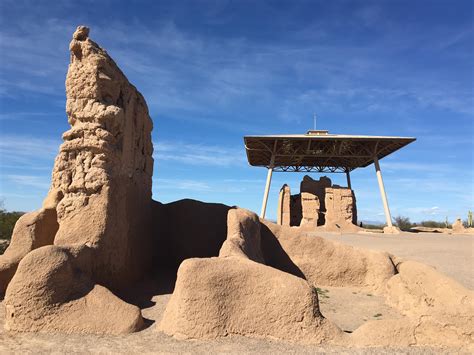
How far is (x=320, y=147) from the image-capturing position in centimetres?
2538

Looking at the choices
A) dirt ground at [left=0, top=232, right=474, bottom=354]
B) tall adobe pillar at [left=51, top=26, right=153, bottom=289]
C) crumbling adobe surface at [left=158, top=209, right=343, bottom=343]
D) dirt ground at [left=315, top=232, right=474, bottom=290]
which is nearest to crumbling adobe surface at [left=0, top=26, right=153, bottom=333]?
tall adobe pillar at [left=51, top=26, right=153, bottom=289]

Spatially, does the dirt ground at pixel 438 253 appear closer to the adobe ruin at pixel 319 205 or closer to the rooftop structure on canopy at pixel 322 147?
the adobe ruin at pixel 319 205

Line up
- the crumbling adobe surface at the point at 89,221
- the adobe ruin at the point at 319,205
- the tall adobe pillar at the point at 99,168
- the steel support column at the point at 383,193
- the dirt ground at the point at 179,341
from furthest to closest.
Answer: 1. the steel support column at the point at 383,193
2. the adobe ruin at the point at 319,205
3. the tall adobe pillar at the point at 99,168
4. the crumbling adobe surface at the point at 89,221
5. the dirt ground at the point at 179,341

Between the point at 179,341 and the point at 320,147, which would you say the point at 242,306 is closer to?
the point at 179,341

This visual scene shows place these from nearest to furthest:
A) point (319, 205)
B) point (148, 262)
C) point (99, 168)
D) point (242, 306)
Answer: point (242, 306) → point (99, 168) → point (148, 262) → point (319, 205)

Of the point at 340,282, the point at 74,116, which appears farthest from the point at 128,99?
the point at 340,282

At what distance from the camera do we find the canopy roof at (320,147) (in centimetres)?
2234

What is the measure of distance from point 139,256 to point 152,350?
10.8ft

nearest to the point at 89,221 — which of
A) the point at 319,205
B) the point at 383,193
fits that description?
the point at 319,205

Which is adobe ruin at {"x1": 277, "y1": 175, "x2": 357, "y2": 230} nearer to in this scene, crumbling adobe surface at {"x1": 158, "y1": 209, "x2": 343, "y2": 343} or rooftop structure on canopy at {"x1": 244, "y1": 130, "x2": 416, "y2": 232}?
rooftop structure on canopy at {"x1": 244, "y1": 130, "x2": 416, "y2": 232}

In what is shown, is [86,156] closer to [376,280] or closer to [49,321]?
[49,321]

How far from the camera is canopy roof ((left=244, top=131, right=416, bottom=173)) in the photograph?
22344 mm

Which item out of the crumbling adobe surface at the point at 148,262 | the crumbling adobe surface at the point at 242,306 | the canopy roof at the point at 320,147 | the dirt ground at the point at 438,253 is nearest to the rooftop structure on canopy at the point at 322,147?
the canopy roof at the point at 320,147

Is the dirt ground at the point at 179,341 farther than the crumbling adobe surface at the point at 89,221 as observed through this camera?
No
